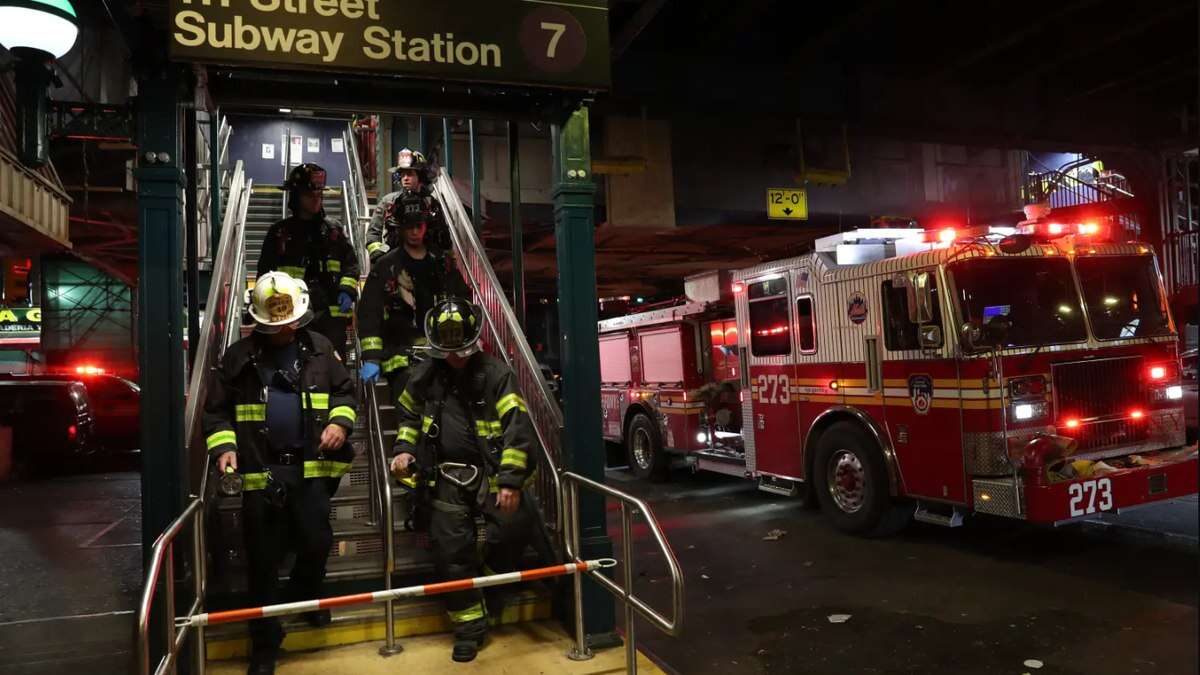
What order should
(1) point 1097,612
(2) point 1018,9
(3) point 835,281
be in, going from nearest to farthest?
(1) point 1097,612 < (3) point 835,281 < (2) point 1018,9

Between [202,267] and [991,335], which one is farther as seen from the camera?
[202,267]

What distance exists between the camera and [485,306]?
6.82 metres

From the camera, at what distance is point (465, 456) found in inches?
180

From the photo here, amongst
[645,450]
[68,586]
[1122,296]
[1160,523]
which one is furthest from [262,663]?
[645,450]

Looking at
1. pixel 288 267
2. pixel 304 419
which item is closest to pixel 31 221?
pixel 288 267

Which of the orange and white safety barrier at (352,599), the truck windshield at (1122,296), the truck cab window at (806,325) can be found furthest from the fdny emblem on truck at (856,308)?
the orange and white safety barrier at (352,599)

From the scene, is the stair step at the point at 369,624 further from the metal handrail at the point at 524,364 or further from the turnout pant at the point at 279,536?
the metal handrail at the point at 524,364

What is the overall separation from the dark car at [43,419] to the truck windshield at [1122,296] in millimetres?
12270

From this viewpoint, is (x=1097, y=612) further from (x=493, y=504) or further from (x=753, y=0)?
(x=753, y=0)

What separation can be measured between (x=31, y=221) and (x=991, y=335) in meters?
10.6

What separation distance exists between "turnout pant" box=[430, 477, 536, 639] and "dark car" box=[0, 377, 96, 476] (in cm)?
904

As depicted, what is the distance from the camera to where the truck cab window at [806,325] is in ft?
28.3

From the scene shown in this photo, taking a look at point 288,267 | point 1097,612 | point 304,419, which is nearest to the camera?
point 304,419

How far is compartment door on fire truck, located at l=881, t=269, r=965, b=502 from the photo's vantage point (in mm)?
6953
